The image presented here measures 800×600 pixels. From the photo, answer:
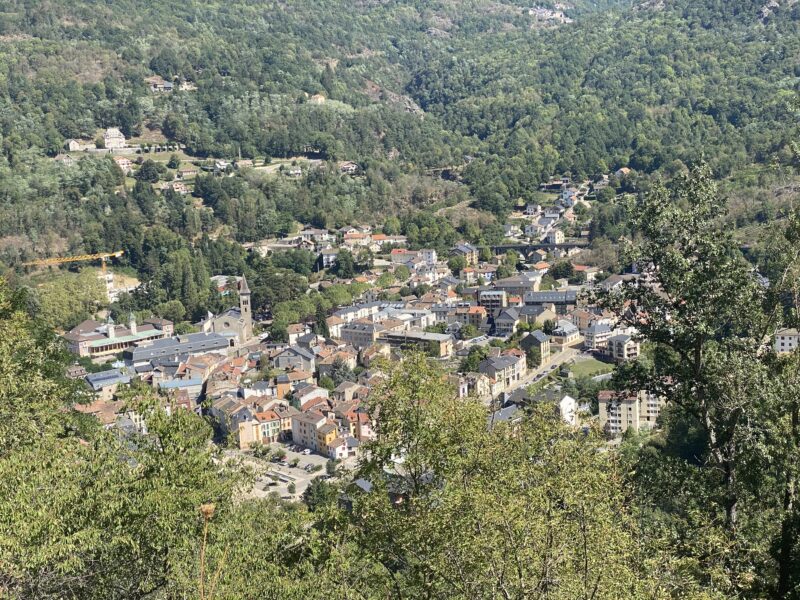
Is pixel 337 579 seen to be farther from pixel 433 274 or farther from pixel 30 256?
pixel 30 256

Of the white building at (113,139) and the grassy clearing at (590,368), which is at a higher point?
the white building at (113,139)

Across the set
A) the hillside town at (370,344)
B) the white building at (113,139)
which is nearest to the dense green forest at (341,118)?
the white building at (113,139)

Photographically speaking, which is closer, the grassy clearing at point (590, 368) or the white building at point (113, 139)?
the grassy clearing at point (590, 368)

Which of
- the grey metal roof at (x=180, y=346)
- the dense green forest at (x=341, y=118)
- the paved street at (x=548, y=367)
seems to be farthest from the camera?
the dense green forest at (x=341, y=118)

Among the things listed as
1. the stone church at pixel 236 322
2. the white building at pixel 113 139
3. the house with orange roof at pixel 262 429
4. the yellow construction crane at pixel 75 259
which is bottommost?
the stone church at pixel 236 322

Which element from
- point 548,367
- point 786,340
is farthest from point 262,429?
point 786,340

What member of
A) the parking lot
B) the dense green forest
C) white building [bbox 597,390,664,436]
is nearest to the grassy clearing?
white building [bbox 597,390,664,436]

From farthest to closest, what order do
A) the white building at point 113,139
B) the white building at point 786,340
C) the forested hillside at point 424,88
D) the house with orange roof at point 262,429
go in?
1. the forested hillside at point 424,88
2. the white building at point 113,139
3. the house with orange roof at point 262,429
4. the white building at point 786,340

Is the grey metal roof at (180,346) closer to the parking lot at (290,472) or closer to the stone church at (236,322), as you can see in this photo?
the stone church at (236,322)

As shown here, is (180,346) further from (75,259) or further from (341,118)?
(341,118)
